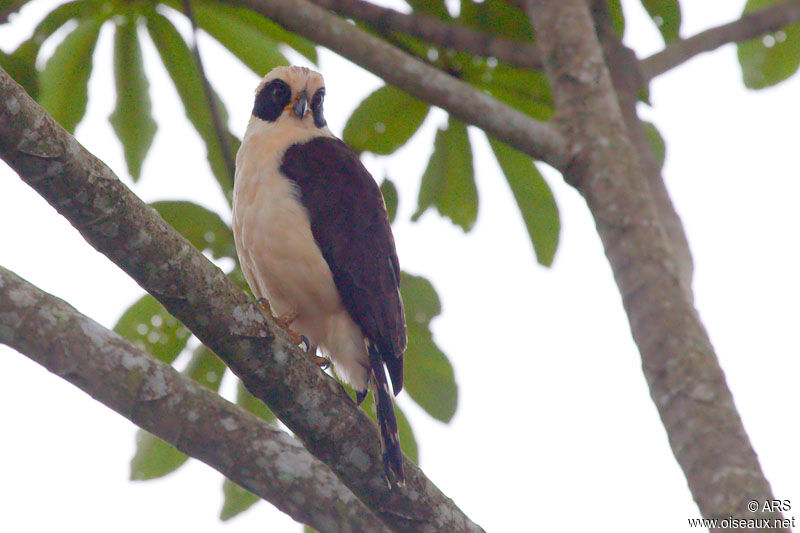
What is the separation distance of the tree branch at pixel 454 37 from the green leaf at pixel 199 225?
3.22 feet

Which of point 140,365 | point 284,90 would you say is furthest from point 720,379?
point 284,90

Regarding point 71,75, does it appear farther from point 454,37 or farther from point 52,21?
point 454,37

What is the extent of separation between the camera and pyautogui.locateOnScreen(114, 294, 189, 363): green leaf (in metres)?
3.56

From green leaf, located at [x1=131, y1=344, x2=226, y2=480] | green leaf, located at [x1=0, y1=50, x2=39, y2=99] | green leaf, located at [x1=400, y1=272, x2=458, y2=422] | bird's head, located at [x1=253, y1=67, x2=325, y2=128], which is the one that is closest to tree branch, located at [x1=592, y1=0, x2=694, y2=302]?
green leaf, located at [x1=400, y1=272, x2=458, y2=422]

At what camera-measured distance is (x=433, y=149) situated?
13.4ft

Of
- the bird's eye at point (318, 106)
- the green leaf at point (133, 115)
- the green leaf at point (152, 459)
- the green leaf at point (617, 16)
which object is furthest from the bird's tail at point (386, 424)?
the green leaf at point (617, 16)

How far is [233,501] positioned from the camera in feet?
11.9

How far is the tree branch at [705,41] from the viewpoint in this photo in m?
3.31

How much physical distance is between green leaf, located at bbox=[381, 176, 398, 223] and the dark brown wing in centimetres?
27


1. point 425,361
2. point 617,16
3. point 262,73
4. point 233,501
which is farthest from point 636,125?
point 233,501

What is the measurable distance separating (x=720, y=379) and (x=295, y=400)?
3.46 ft

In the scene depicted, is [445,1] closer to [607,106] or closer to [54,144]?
[607,106]

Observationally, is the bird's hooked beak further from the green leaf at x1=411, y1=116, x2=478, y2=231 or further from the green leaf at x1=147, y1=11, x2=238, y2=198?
the green leaf at x1=411, y1=116, x2=478, y2=231

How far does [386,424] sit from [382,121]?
164 centimetres
